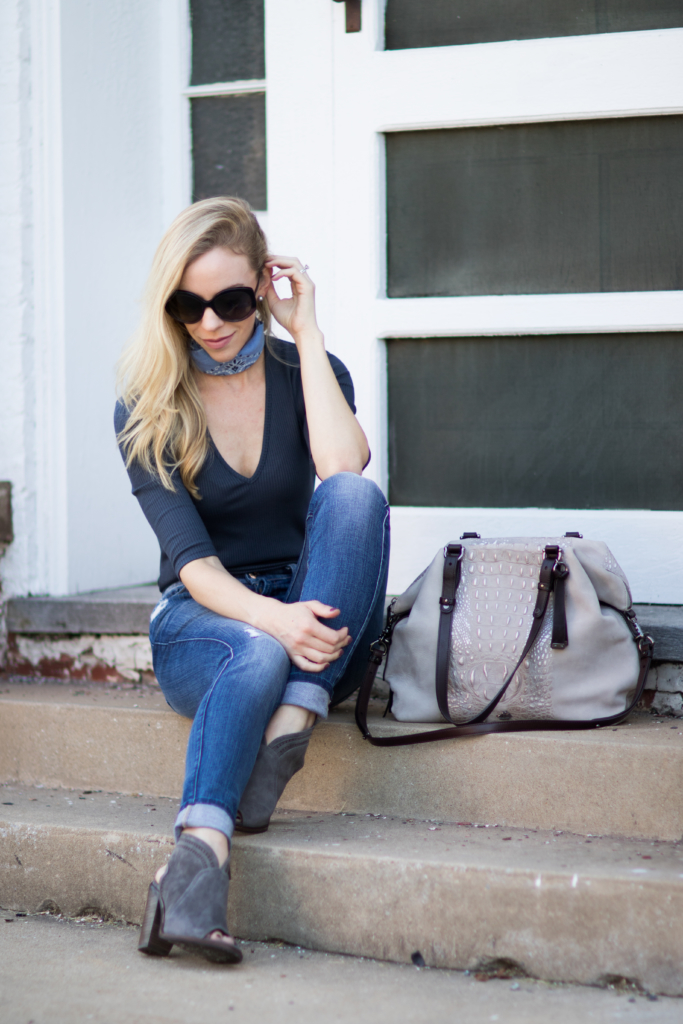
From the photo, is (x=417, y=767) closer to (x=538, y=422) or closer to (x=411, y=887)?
(x=411, y=887)

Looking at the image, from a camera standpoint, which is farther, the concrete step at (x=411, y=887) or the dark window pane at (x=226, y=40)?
the dark window pane at (x=226, y=40)

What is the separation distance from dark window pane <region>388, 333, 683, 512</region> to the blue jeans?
2.13 ft

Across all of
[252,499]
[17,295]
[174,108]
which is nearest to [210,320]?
[252,499]

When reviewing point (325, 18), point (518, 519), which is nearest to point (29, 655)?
point (518, 519)

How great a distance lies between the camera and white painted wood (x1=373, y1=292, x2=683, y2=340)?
242cm

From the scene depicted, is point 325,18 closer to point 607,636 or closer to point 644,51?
point 644,51

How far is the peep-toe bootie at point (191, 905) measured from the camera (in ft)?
5.14

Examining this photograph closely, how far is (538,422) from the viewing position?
2555 millimetres

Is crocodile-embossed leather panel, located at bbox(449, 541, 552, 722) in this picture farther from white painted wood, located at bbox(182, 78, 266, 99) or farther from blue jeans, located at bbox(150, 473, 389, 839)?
white painted wood, located at bbox(182, 78, 266, 99)

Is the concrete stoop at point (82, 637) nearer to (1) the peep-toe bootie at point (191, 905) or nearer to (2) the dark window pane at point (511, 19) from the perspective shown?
(1) the peep-toe bootie at point (191, 905)

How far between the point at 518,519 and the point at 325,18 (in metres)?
1.46

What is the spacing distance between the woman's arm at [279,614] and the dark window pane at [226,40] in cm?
175

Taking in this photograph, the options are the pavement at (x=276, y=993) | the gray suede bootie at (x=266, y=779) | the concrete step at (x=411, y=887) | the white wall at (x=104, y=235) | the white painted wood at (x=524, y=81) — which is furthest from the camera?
the white wall at (x=104, y=235)

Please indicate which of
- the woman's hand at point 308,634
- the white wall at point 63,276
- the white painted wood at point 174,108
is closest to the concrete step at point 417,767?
the woman's hand at point 308,634
